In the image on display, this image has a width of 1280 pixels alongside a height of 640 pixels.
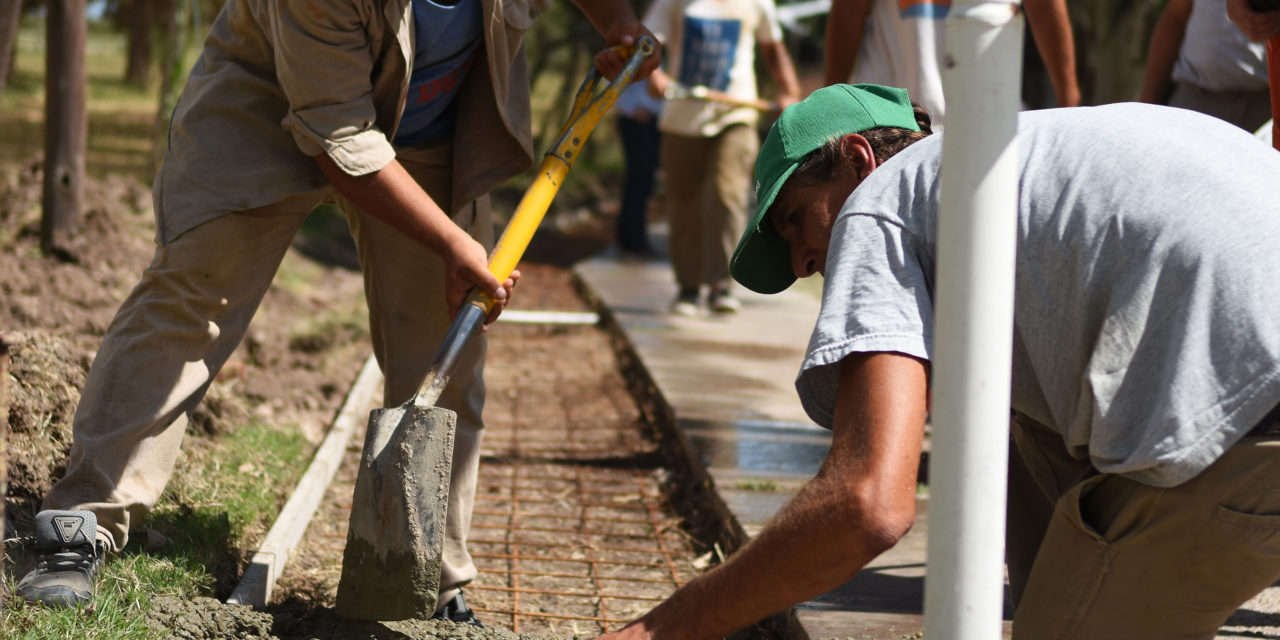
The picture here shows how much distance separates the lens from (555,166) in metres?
2.90

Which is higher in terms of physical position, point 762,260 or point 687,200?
point 762,260

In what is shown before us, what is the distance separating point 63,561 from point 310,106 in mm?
1019

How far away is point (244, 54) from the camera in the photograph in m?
2.72

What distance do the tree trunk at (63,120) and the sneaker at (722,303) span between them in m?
3.50

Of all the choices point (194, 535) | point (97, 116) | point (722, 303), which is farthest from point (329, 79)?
point (97, 116)

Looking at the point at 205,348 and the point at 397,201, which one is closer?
the point at 397,201

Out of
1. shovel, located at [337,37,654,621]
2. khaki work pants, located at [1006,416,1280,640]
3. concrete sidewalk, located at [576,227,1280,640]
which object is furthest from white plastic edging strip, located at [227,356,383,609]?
khaki work pants, located at [1006,416,1280,640]

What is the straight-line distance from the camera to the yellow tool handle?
2670mm

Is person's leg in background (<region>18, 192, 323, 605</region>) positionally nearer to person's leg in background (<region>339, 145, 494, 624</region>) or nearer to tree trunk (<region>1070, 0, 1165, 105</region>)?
person's leg in background (<region>339, 145, 494, 624</region>)

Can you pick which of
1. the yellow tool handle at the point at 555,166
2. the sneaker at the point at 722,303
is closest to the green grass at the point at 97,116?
the sneaker at the point at 722,303

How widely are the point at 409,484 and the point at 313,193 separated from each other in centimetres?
73

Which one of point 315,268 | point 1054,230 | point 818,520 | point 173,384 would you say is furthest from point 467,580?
point 315,268

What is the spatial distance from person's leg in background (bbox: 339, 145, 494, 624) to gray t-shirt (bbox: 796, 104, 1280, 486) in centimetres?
121

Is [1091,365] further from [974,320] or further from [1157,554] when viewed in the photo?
[974,320]
